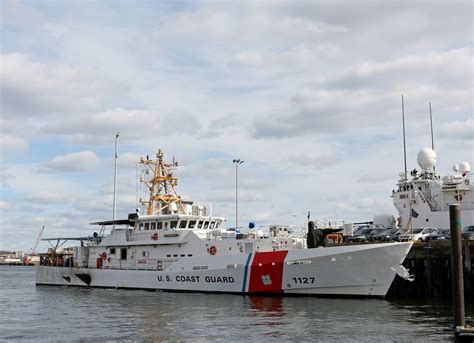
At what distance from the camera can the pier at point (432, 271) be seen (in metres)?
28.4

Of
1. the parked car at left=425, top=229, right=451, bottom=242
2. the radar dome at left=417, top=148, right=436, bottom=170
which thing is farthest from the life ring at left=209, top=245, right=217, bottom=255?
the radar dome at left=417, top=148, right=436, bottom=170

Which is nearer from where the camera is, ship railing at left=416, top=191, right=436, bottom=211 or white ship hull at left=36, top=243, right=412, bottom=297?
white ship hull at left=36, top=243, right=412, bottom=297

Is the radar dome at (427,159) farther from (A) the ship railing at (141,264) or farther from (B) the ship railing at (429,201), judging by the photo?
(A) the ship railing at (141,264)

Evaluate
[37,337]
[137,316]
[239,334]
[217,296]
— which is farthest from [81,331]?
[217,296]

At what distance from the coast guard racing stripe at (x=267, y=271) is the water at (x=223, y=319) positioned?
894mm

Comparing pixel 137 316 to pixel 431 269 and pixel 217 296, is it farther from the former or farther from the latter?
pixel 431 269

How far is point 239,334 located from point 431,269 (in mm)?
14824

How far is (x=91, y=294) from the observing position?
34.8 m

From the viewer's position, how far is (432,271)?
30062mm

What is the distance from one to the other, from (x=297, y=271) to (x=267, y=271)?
1647mm

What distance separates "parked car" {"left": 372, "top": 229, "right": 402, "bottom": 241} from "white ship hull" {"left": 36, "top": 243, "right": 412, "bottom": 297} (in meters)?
6.55

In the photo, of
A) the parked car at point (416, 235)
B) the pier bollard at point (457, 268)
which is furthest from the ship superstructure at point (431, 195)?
the pier bollard at point (457, 268)

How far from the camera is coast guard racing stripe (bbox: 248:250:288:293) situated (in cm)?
2933

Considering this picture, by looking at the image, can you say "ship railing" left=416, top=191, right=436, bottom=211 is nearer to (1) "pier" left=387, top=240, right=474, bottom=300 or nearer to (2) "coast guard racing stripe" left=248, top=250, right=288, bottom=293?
(1) "pier" left=387, top=240, right=474, bottom=300
